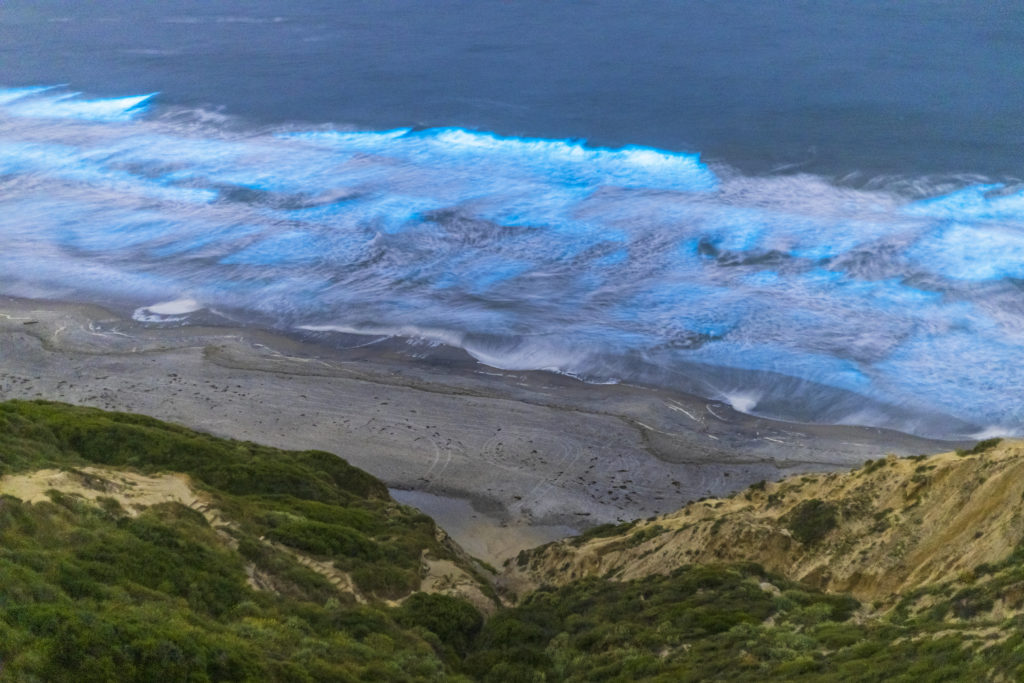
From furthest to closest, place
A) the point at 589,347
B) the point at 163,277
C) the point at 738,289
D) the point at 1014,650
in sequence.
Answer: the point at 163,277, the point at 738,289, the point at 589,347, the point at 1014,650

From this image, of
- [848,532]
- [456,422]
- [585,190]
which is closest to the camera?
[848,532]

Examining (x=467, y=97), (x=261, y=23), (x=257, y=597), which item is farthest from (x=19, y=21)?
(x=257, y=597)

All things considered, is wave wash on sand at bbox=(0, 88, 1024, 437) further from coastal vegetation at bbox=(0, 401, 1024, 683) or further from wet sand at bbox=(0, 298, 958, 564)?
coastal vegetation at bbox=(0, 401, 1024, 683)

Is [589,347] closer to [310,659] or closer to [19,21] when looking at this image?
[310,659]

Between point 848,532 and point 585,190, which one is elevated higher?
point 585,190

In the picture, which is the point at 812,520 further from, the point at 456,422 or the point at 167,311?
the point at 167,311

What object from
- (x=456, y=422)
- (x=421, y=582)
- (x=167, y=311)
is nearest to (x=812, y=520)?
(x=421, y=582)
